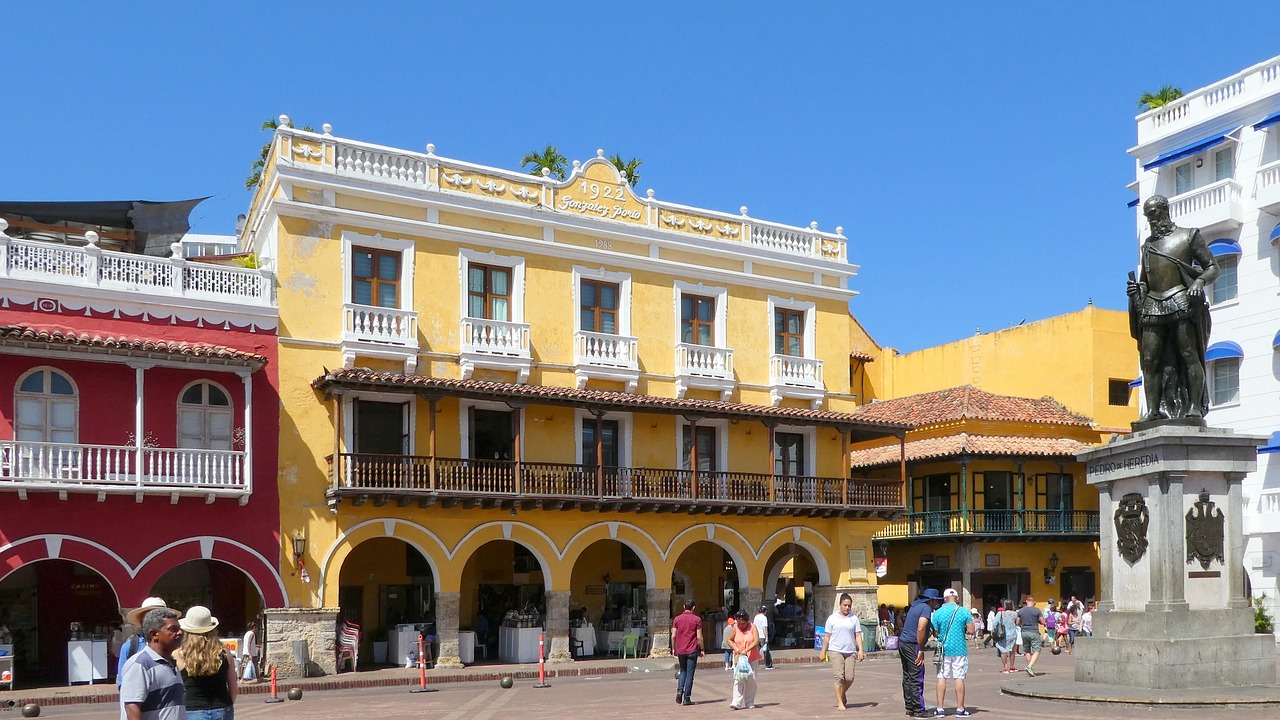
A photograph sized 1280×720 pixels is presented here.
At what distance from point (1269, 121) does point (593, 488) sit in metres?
18.8

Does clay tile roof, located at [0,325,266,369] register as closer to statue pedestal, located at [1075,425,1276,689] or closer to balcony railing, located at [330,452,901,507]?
balcony railing, located at [330,452,901,507]

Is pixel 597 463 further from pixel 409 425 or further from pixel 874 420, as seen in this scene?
pixel 874 420

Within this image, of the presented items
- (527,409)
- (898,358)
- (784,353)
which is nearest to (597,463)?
Result: (527,409)

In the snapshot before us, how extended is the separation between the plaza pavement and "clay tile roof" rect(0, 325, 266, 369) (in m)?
6.13

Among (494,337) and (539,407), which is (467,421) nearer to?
(539,407)

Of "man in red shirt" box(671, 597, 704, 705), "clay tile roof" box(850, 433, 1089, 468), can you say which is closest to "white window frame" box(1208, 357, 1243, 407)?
"clay tile roof" box(850, 433, 1089, 468)

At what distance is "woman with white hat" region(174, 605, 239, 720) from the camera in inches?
356

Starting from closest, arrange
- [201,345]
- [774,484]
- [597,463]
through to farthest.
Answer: [201,345]
[597,463]
[774,484]

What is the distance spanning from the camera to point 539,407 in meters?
30.7

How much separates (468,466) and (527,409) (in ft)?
8.04

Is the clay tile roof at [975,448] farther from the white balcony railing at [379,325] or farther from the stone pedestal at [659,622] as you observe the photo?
the white balcony railing at [379,325]

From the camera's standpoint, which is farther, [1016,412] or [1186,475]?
[1016,412]

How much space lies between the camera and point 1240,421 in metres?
34.0

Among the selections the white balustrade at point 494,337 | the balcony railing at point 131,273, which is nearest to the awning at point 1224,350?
the white balustrade at point 494,337
